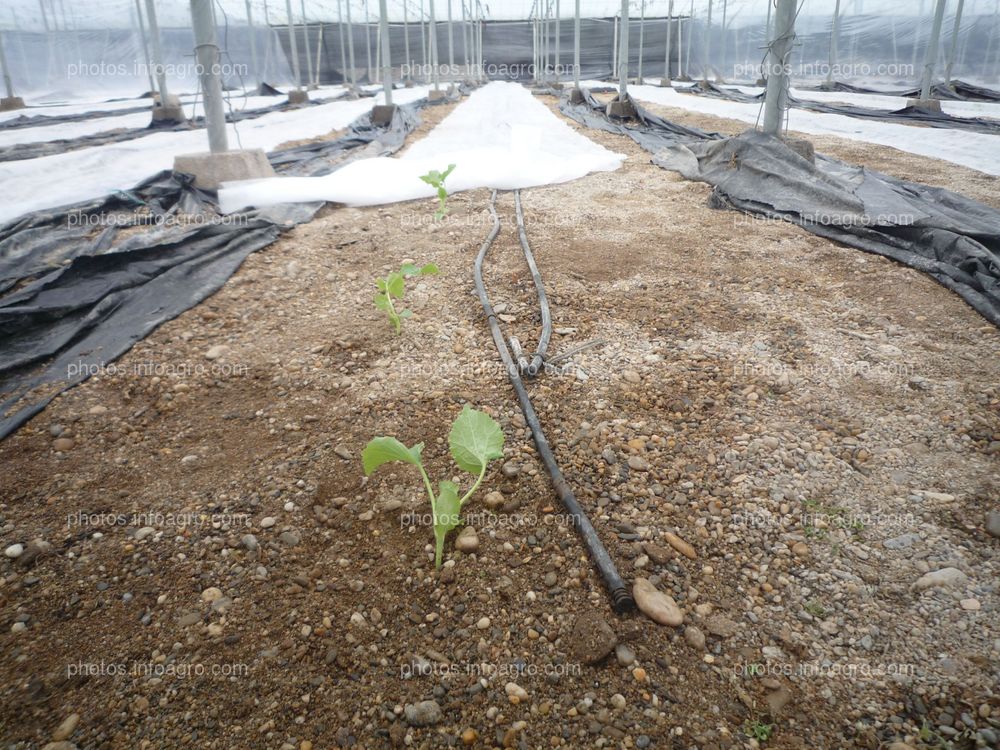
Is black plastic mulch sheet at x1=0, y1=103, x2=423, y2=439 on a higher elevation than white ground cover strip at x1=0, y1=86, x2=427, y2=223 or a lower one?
lower

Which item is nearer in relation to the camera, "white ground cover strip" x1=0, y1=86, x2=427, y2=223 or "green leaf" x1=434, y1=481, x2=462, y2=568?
"green leaf" x1=434, y1=481, x2=462, y2=568

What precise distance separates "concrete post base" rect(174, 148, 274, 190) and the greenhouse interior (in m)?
0.05

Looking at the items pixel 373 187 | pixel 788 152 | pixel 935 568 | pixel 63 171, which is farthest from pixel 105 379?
pixel 788 152

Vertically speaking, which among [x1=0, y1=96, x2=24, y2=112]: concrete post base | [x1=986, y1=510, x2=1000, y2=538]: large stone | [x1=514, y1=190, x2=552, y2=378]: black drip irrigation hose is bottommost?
[x1=986, y1=510, x2=1000, y2=538]: large stone

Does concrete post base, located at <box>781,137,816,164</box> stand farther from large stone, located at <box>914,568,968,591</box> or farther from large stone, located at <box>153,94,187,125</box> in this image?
large stone, located at <box>153,94,187,125</box>

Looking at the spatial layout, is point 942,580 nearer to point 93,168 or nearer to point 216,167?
point 216,167

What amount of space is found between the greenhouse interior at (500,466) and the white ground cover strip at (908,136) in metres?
2.01

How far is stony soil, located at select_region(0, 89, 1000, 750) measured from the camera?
4.55 feet

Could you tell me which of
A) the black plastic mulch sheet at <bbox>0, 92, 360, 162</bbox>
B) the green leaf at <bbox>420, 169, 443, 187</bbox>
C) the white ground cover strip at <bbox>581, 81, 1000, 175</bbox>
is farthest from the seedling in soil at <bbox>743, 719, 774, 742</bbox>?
the black plastic mulch sheet at <bbox>0, 92, 360, 162</bbox>

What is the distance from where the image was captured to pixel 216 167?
572cm

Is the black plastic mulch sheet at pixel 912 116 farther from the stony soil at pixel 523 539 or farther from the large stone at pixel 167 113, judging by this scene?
the large stone at pixel 167 113

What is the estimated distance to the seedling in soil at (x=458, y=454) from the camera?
1799 millimetres

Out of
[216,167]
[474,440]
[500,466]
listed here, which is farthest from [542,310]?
[216,167]

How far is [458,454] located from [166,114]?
1183 centimetres
